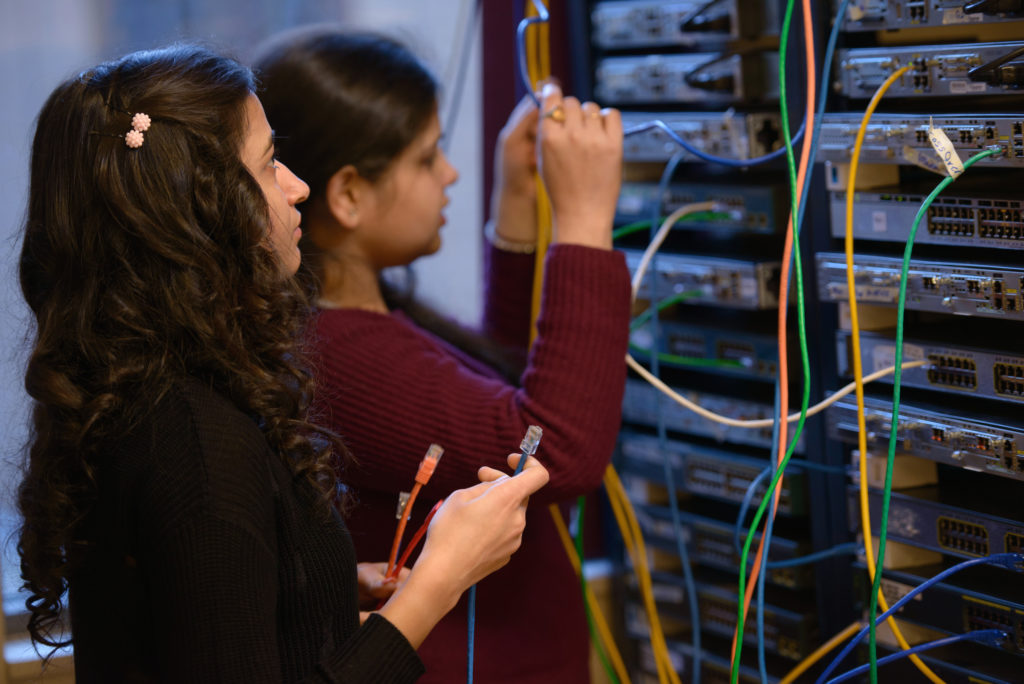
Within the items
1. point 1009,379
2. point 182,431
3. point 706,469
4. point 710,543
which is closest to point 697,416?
point 706,469

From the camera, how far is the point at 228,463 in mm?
804

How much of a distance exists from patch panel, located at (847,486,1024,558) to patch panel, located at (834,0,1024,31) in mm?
478

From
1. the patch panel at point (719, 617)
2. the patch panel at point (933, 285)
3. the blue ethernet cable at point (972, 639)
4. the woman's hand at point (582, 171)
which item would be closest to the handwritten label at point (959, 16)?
the patch panel at point (933, 285)

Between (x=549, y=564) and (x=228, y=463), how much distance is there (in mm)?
643

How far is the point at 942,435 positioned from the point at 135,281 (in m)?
0.77

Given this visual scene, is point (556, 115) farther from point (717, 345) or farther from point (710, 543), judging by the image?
point (710, 543)

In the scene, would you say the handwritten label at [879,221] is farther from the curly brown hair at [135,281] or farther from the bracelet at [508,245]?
the curly brown hair at [135,281]

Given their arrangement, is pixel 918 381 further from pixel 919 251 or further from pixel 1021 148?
pixel 1021 148

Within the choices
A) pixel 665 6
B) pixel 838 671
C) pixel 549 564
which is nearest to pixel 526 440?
pixel 549 564

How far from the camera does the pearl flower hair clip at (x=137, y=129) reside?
33.4 inches

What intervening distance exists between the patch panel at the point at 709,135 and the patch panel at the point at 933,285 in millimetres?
193

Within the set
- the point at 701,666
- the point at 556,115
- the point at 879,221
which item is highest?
the point at 556,115

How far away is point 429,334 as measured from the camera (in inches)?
53.7

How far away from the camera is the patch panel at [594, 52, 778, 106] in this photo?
1328 millimetres
